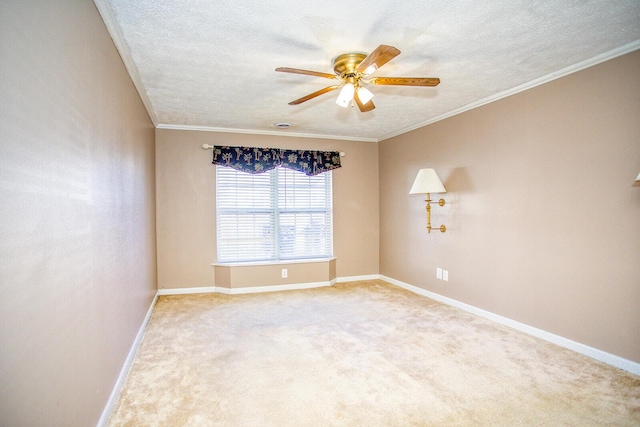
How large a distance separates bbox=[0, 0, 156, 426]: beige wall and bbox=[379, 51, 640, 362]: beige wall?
348 centimetres

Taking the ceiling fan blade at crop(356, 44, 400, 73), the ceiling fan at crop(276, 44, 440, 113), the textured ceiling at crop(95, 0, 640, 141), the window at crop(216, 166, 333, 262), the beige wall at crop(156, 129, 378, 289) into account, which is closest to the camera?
the ceiling fan blade at crop(356, 44, 400, 73)

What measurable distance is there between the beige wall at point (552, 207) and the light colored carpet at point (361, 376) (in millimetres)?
361

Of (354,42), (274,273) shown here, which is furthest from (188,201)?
(354,42)

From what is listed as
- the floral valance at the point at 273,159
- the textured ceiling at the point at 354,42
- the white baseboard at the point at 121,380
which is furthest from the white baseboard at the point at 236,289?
the textured ceiling at the point at 354,42

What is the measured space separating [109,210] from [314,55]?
1.80 m

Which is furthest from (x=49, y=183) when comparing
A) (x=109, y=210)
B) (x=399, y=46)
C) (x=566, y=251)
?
(x=566, y=251)

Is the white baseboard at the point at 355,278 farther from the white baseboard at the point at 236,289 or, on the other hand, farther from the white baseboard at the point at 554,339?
the white baseboard at the point at 554,339

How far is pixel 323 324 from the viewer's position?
359 cm

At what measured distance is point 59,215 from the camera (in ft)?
4.50

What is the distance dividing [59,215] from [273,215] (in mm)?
3840

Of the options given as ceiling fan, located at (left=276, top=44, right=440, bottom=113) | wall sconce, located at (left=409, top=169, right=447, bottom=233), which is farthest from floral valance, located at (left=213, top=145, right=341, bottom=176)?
ceiling fan, located at (left=276, top=44, right=440, bottom=113)

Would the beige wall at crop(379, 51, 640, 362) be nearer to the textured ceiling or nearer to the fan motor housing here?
the textured ceiling

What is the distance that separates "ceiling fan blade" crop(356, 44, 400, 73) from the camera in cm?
191

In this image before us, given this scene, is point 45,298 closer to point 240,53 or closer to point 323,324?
point 240,53
